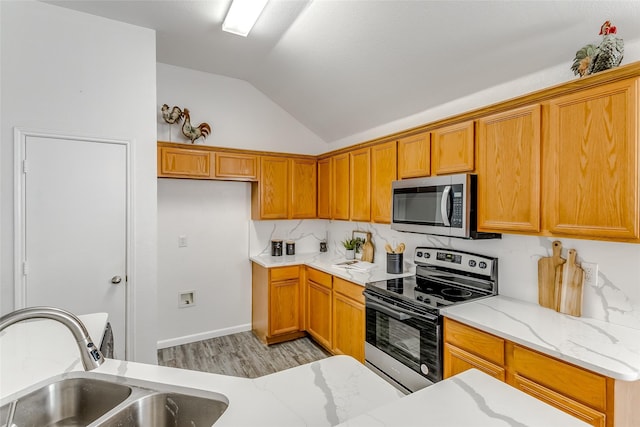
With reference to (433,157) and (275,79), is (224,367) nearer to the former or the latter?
(433,157)

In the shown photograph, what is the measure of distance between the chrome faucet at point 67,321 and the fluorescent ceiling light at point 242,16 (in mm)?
2189

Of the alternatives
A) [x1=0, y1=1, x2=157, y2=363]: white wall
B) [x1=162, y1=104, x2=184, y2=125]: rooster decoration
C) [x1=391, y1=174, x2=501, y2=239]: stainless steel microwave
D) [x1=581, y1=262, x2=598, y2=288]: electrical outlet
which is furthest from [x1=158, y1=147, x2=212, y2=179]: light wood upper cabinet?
[x1=581, y1=262, x2=598, y2=288]: electrical outlet

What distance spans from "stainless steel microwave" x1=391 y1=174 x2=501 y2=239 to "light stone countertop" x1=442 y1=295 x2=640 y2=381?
1.64 ft

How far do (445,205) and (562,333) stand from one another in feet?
3.15

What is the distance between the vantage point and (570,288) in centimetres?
187

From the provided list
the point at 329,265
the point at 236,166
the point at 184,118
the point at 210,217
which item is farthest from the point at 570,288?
the point at 184,118

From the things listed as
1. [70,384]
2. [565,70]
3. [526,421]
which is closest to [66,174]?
[70,384]

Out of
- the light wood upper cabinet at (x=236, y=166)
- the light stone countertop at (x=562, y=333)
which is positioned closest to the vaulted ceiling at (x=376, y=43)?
the light wood upper cabinet at (x=236, y=166)

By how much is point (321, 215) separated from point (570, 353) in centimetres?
275

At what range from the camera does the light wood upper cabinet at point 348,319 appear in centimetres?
276

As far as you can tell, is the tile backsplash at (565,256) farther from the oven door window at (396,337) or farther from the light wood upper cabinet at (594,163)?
the oven door window at (396,337)

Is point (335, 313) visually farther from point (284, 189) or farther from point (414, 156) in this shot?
point (414, 156)

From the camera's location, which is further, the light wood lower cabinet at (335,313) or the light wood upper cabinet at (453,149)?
the light wood lower cabinet at (335,313)

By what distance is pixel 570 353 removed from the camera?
1.41m
